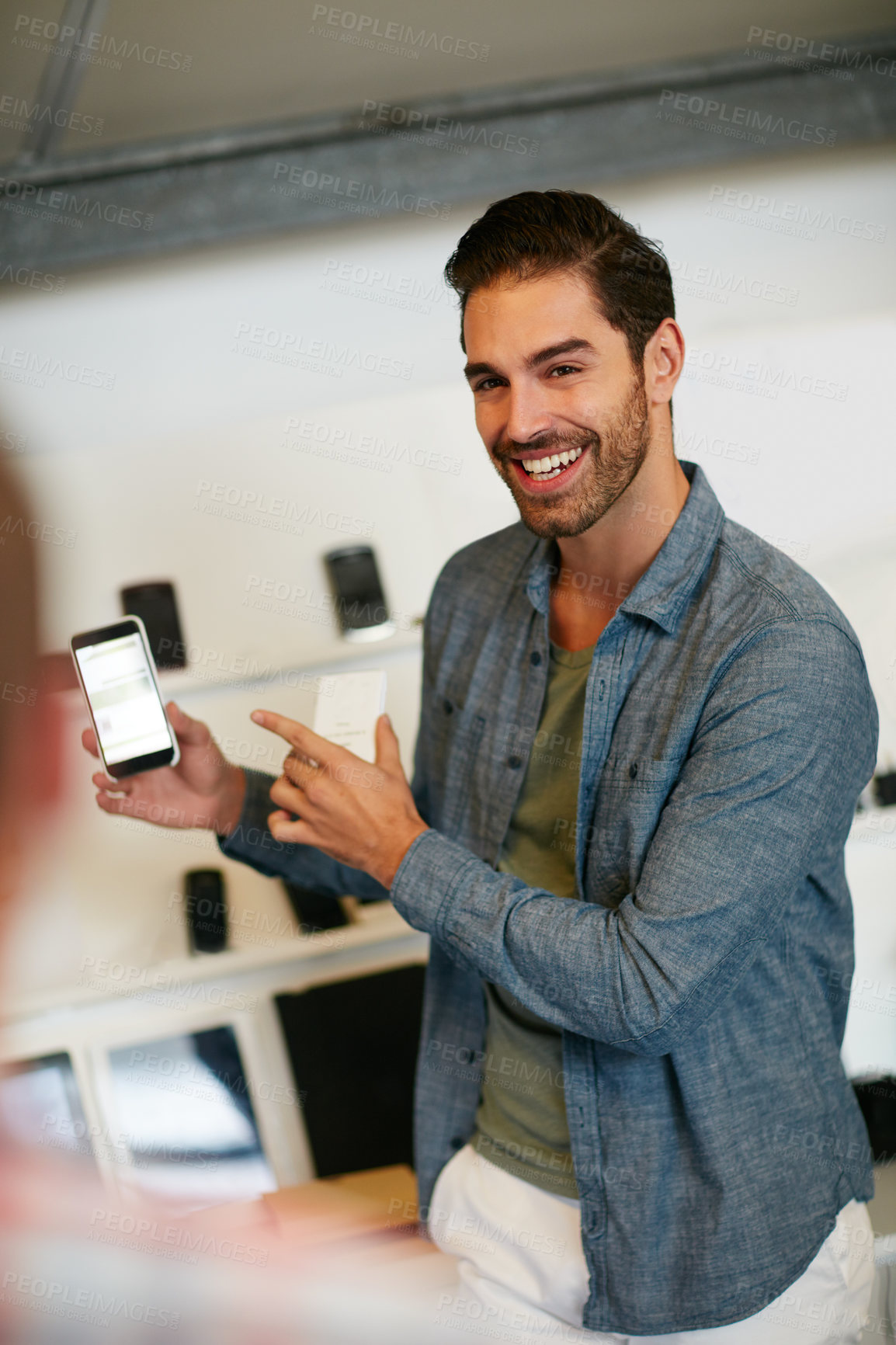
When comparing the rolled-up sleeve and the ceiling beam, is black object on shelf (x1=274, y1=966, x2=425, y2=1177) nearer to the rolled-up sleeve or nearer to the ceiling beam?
the rolled-up sleeve

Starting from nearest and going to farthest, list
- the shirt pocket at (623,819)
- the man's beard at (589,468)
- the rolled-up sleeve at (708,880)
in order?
the rolled-up sleeve at (708,880)
the shirt pocket at (623,819)
the man's beard at (589,468)

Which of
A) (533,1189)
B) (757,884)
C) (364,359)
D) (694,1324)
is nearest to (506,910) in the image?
(757,884)

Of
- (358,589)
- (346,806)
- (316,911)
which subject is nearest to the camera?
(346,806)

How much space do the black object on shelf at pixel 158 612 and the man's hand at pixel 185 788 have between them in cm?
78

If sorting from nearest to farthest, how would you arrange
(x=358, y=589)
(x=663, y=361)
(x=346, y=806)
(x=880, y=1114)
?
1. (x=346, y=806)
2. (x=663, y=361)
3. (x=880, y=1114)
4. (x=358, y=589)

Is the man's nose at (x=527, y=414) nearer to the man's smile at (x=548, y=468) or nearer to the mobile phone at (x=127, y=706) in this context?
the man's smile at (x=548, y=468)

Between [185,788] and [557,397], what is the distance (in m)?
0.79

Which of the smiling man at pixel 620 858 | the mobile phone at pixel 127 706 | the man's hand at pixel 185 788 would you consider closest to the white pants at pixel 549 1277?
the smiling man at pixel 620 858

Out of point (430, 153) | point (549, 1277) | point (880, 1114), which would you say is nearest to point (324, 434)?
point (430, 153)

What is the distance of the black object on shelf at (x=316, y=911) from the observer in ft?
7.65

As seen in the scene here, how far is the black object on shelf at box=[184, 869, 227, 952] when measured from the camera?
2.31m

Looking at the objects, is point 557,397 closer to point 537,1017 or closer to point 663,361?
point 663,361

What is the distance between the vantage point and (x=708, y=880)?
1174 millimetres

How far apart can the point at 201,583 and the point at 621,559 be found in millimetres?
1275
